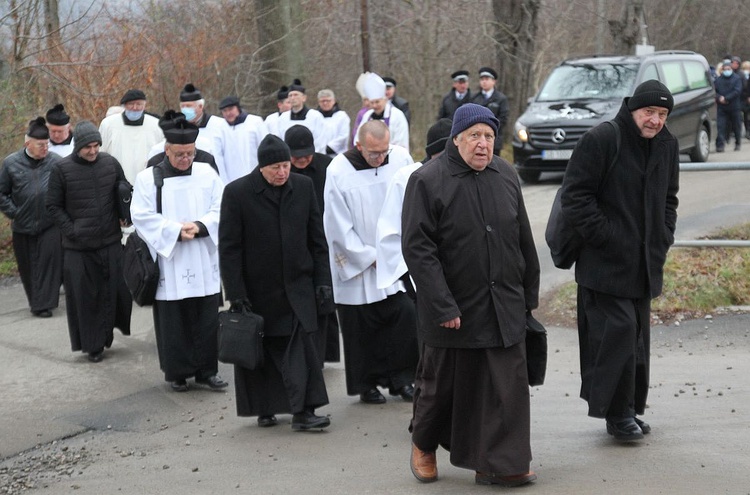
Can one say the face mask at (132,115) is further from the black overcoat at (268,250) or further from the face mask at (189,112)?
the black overcoat at (268,250)

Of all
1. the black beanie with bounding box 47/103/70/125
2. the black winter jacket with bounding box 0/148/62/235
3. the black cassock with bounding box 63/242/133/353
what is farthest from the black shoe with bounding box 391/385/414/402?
the black beanie with bounding box 47/103/70/125

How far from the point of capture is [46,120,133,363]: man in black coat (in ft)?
31.4

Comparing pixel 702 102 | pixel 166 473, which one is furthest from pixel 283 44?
pixel 166 473

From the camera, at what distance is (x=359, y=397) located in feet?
27.5

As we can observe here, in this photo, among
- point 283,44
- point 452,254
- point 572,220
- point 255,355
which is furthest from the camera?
point 283,44

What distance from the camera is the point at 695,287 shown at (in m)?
10.4

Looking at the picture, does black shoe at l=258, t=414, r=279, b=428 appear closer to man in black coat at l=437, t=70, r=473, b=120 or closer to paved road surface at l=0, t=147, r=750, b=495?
paved road surface at l=0, t=147, r=750, b=495

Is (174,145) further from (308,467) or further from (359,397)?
(308,467)

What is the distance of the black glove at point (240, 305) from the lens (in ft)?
24.5

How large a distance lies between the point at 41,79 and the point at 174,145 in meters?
8.12

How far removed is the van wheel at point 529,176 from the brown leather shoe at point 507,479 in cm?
1218

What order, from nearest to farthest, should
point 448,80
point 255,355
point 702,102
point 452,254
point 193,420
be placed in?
1. point 452,254
2. point 255,355
3. point 193,420
4. point 702,102
5. point 448,80

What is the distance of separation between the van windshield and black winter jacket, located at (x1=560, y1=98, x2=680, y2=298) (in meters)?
11.2

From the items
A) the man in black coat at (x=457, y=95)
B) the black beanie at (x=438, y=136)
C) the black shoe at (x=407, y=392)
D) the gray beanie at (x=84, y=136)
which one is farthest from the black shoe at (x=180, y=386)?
the man in black coat at (x=457, y=95)
